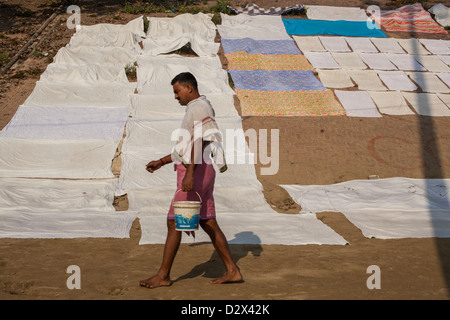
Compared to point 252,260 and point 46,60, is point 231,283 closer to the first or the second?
point 252,260

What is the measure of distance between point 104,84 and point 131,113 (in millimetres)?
1394

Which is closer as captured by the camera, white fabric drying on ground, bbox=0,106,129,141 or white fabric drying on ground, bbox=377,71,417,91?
white fabric drying on ground, bbox=0,106,129,141

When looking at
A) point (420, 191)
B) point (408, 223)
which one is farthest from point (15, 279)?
point (420, 191)

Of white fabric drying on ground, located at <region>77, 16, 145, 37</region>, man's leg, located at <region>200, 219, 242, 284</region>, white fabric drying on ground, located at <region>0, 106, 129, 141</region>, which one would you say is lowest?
man's leg, located at <region>200, 219, 242, 284</region>

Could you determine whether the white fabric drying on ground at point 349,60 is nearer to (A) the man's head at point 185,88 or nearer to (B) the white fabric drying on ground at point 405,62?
(B) the white fabric drying on ground at point 405,62

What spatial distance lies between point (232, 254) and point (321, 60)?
8.22m

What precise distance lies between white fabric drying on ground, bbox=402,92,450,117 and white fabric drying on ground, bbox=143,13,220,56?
4.41m

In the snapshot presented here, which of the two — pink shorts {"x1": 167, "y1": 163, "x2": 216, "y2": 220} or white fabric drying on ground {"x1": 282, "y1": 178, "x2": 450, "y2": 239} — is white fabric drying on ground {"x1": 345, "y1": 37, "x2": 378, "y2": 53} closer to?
white fabric drying on ground {"x1": 282, "y1": 178, "x2": 450, "y2": 239}

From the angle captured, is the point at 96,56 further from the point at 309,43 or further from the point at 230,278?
the point at 230,278

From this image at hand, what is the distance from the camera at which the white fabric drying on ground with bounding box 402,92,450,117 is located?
402 inches

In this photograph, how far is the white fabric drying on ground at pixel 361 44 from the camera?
1238 centimetres

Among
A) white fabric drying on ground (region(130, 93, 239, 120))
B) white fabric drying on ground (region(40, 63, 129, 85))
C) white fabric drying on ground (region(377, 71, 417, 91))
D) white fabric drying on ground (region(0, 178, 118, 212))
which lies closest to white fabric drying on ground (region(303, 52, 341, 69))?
white fabric drying on ground (region(377, 71, 417, 91))

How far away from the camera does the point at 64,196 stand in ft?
22.5

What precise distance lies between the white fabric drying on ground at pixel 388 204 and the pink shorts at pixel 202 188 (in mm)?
2537
